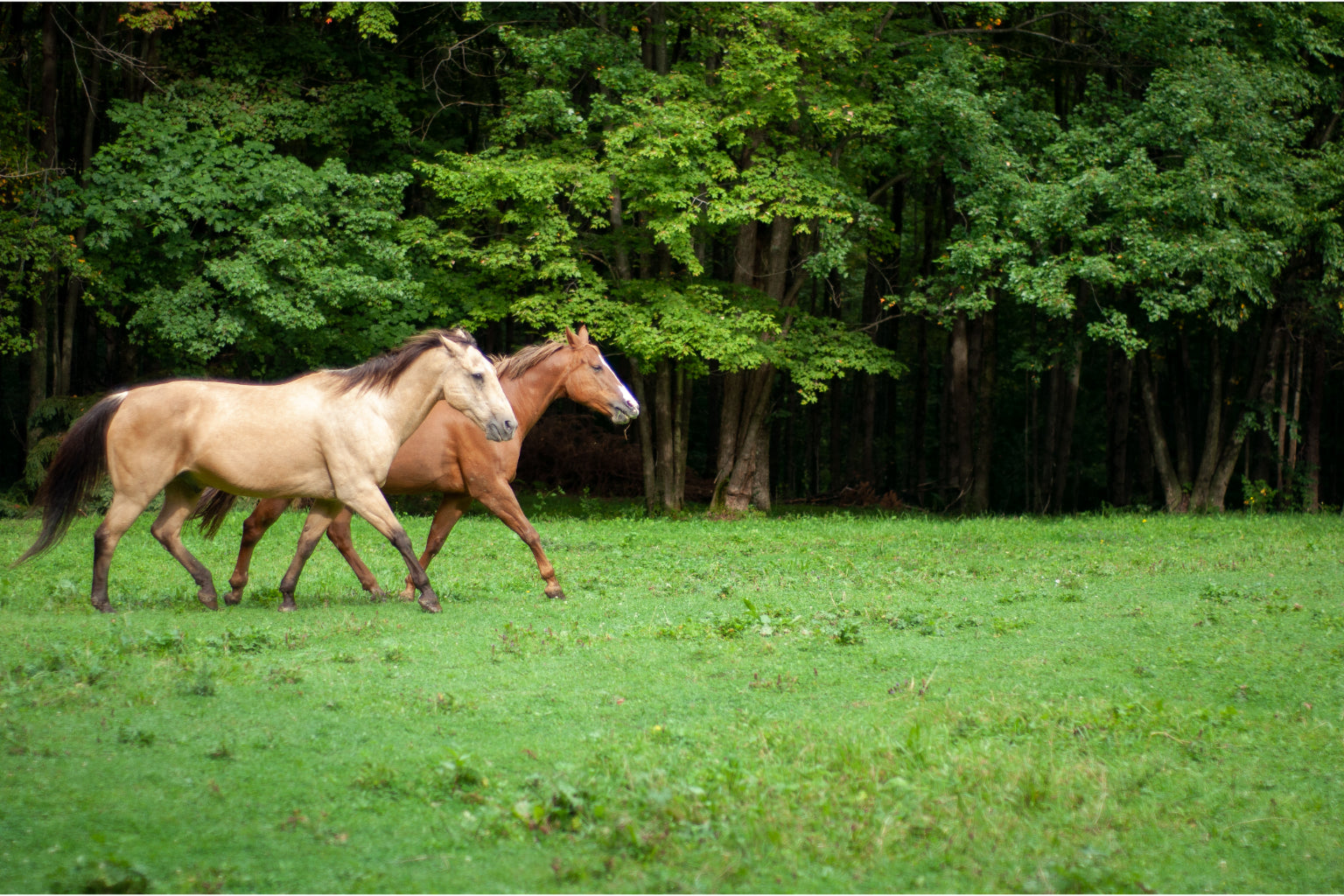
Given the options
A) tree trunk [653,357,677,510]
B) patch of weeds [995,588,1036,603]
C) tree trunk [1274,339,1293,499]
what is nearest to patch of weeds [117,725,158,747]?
patch of weeds [995,588,1036,603]

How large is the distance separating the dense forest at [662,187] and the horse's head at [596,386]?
314 inches

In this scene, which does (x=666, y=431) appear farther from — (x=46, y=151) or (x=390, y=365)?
(x=390, y=365)

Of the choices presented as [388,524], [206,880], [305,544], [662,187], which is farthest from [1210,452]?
[206,880]

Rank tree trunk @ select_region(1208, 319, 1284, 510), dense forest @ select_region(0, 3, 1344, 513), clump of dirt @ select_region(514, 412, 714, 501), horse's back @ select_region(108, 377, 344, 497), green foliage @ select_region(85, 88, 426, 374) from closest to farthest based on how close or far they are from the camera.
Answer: horse's back @ select_region(108, 377, 344, 497)
green foliage @ select_region(85, 88, 426, 374)
dense forest @ select_region(0, 3, 1344, 513)
tree trunk @ select_region(1208, 319, 1284, 510)
clump of dirt @ select_region(514, 412, 714, 501)

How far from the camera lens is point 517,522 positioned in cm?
1085

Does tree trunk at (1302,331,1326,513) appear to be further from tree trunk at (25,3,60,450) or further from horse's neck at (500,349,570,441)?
tree trunk at (25,3,60,450)

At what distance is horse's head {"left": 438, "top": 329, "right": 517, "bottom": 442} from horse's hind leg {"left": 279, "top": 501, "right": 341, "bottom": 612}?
147 cm

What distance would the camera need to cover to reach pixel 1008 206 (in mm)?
20969

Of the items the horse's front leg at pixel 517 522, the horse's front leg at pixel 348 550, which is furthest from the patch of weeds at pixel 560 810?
the horse's front leg at pixel 348 550

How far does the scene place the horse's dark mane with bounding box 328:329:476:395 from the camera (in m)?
9.89

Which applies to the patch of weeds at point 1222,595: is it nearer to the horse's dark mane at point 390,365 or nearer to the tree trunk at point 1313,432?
the horse's dark mane at point 390,365

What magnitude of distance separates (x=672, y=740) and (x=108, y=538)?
228 inches

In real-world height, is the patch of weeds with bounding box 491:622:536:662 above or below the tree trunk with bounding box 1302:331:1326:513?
below

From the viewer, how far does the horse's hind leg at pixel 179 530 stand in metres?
9.55
